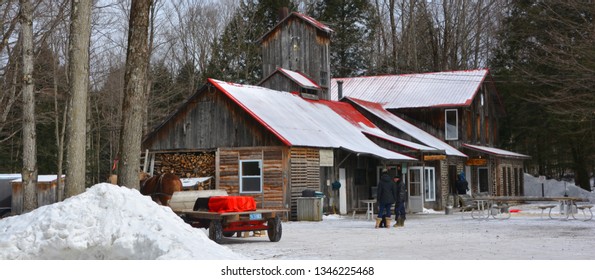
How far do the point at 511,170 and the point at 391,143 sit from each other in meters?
15.1

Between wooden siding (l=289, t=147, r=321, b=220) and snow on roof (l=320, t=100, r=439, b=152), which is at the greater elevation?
snow on roof (l=320, t=100, r=439, b=152)

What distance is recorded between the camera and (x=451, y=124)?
136 ft

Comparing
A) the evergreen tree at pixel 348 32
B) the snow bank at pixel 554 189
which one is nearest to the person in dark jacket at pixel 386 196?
the snow bank at pixel 554 189

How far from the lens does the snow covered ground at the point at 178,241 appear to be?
11.2 metres

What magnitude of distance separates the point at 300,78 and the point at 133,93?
70.0ft

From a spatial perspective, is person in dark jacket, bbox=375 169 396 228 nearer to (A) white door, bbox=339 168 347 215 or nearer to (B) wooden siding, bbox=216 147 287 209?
(B) wooden siding, bbox=216 147 287 209

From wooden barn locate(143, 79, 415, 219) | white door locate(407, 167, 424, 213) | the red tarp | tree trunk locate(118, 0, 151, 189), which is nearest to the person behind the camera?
tree trunk locate(118, 0, 151, 189)

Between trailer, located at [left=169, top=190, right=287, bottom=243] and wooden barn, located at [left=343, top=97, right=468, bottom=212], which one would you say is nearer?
trailer, located at [left=169, top=190, right=287, bottom=243]

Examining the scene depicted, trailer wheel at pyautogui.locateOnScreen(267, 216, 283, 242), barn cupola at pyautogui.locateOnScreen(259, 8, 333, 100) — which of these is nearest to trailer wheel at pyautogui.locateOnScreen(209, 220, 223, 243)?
trailer wheel at pyautogui.locateOnScreen(267, 216, 283, 242)

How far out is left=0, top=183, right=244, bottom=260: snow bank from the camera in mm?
11109

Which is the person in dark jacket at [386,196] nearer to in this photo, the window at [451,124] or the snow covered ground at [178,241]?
the snow covered ground at [178,241]

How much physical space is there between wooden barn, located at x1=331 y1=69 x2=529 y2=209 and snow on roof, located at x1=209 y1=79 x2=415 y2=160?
502cm

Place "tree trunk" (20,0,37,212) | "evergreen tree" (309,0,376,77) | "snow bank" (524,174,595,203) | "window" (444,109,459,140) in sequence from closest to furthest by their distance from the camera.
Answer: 1. "tree trunk" (20,0,37,212)
2. "window" (444,109,459,140)
3. "snow bank" (524,174,595,203)
4. "evergreen tree" (309,0,376,77)

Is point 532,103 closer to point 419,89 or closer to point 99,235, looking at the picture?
point 419,89
